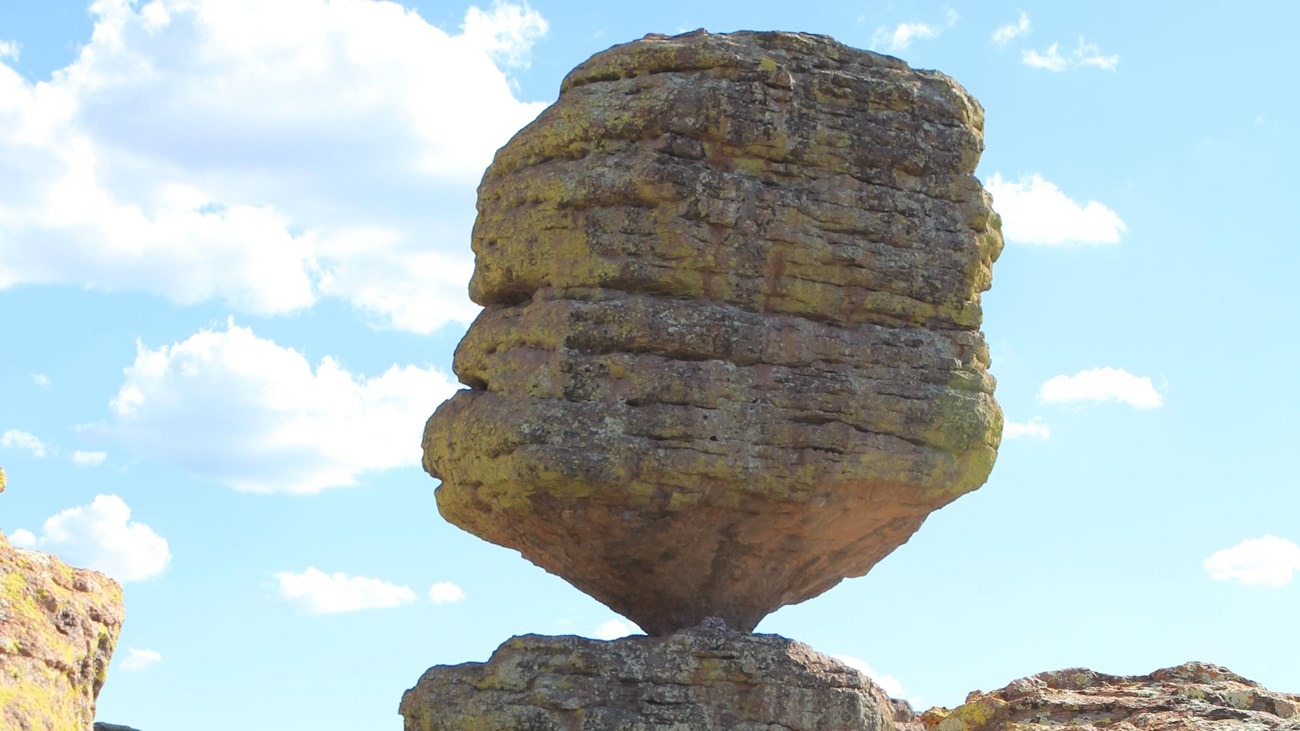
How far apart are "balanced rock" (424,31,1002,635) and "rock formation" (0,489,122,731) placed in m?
3.54

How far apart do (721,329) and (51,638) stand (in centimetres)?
661

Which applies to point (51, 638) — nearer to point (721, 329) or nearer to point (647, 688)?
point (647, 688)

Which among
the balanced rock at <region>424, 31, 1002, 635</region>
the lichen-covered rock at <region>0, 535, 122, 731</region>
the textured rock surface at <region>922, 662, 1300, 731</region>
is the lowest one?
the lichen-covered rock at <region>0, 535, 122, 731</region>

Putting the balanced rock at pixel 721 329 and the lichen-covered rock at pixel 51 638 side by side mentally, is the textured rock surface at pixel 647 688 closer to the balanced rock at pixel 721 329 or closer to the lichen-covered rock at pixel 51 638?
the balanced rock at pixel 721 329

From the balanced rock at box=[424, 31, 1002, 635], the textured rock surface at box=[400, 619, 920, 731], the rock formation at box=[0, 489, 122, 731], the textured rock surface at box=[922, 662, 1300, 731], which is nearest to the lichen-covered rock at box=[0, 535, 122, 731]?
the rock formation at box=[0, 489, 122, 731]

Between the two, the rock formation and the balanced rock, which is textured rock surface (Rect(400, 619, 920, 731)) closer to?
the balanced rock

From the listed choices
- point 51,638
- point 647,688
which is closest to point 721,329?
point 647,688

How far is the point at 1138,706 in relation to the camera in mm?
19672

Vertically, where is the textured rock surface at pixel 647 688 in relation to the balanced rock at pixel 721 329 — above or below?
below

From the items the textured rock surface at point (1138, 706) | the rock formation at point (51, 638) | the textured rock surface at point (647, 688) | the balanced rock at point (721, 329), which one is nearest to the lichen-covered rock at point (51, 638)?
the rock formation at point (51, 638)

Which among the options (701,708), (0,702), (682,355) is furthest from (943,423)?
(0,702)

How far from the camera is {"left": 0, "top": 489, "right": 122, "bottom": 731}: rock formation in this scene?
46.1 feet

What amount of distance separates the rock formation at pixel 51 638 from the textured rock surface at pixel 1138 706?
967 cm

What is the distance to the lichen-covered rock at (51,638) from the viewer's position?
14.0 m
